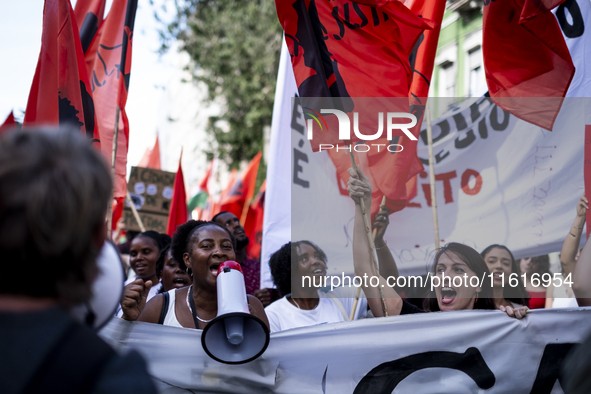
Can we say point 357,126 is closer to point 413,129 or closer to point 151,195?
point 413,129

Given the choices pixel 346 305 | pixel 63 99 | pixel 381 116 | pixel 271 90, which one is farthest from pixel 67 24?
pixel 271 90

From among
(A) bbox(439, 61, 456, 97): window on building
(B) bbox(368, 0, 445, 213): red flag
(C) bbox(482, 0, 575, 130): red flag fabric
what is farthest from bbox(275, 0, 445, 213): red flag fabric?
(A) bbox(439, 61, 456, 97): window on building

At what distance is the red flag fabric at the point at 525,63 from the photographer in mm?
3795

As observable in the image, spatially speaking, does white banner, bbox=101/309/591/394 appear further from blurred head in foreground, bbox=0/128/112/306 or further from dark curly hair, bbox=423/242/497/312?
blurred head in foreground, bbox=0/128/112/306

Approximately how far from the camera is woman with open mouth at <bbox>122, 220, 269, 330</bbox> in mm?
2680

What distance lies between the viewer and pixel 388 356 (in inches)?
99.5

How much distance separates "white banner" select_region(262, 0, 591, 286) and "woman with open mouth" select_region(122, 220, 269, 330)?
736 mm

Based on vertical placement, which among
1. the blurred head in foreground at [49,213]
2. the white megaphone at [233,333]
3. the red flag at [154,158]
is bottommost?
the white megaphone at [233,333]

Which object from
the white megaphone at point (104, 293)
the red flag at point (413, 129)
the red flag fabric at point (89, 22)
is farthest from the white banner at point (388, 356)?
the red flag fabric at point (89, 22)

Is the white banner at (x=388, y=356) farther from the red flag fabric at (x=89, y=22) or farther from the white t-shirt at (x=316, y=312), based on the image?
the red flag fabric at (x=89, y=22)

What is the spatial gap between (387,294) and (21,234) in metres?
2.39

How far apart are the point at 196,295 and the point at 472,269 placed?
1.51 metres

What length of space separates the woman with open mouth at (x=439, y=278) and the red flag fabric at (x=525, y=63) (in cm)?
137

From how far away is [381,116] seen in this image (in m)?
3.48
